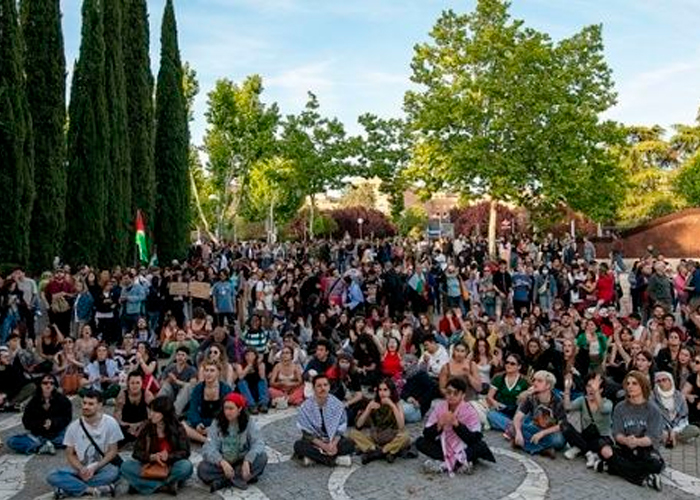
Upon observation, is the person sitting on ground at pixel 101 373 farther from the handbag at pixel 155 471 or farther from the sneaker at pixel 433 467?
the sneaker at pixel 433 467

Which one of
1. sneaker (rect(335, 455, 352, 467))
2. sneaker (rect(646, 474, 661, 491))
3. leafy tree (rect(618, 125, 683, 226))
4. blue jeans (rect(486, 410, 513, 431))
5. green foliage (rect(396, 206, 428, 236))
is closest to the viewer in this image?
sneaker (rect(646, 474, 661, 491))

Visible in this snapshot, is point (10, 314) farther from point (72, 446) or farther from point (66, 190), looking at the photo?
point (66, 190)

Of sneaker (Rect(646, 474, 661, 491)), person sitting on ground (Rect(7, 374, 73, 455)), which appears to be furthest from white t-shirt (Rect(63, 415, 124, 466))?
sneaker (Rect(646, 474, 661, 491))

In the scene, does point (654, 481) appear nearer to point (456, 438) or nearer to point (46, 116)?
point (456, 438)

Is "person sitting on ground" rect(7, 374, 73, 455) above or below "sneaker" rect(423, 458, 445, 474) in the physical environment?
above

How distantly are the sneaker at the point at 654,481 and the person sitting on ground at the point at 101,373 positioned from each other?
8.52m

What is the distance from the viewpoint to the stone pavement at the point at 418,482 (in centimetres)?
766

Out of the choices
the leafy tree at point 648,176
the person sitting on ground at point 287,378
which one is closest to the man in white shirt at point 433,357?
the person sitting on ground at point 287,378

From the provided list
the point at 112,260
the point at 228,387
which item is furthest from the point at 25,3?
the point at 228,387

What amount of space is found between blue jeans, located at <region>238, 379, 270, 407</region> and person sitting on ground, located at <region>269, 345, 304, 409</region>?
329 millimetres

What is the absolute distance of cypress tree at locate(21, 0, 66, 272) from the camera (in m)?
23.4

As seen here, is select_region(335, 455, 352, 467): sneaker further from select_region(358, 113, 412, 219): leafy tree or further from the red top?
select_region(358, 113, 412, 219): leafy tree

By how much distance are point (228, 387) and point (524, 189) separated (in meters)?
26.4

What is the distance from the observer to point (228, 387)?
380 inches
